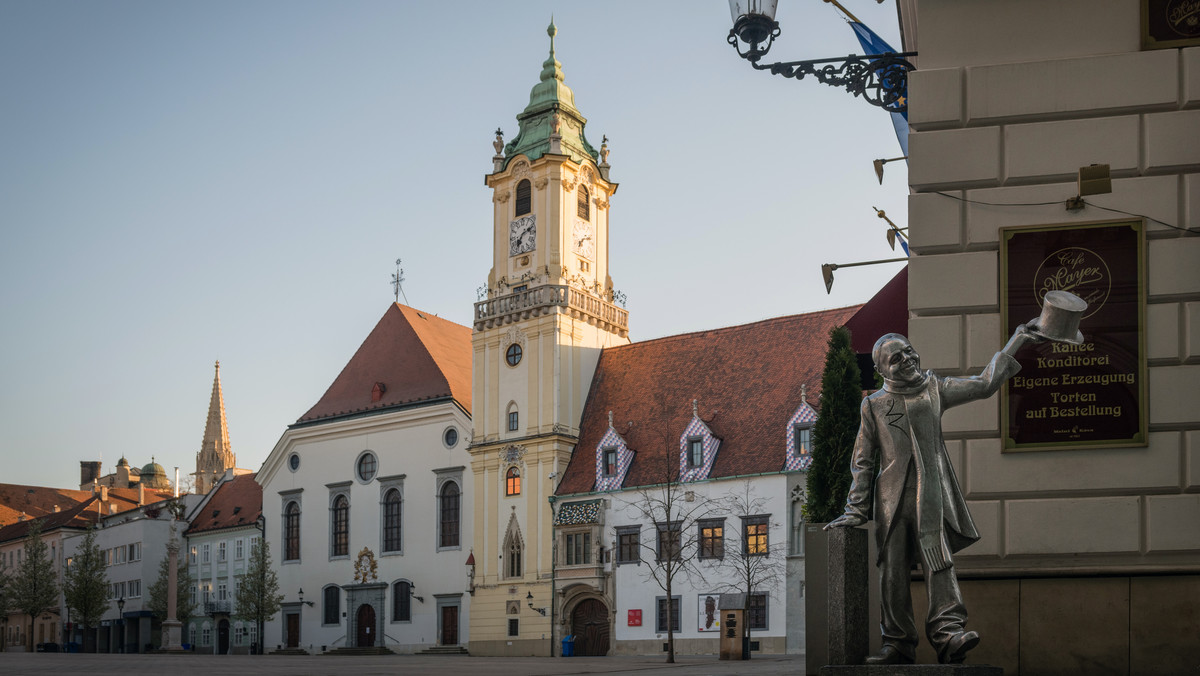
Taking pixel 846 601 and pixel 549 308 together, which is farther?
pixel 549 308

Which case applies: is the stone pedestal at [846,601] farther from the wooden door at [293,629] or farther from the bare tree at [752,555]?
the wooden door at [293,629]

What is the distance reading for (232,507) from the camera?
64188 mm

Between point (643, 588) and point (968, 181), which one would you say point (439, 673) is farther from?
point (643, 588)

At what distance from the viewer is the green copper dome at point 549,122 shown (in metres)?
51.0

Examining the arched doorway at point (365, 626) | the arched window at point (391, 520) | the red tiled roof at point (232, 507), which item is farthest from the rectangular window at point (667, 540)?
the red tiled roof at point (232, 507)

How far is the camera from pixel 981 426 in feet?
34.5

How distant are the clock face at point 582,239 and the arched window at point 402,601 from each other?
14.6 m

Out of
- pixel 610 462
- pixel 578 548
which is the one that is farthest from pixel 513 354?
pixel 578 548

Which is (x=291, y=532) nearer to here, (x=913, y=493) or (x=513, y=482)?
(x=513, y=482)

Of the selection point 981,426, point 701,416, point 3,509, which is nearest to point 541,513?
point 701,416

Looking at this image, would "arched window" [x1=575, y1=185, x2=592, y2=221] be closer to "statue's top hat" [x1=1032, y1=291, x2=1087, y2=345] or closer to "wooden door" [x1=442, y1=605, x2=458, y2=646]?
"wooden door" [x1=442, y1=605, x2=458, y2=646]

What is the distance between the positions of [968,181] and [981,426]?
6.67ft

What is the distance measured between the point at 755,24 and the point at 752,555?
101ft

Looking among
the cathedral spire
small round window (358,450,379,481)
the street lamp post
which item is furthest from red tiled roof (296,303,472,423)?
the cathedral spire
